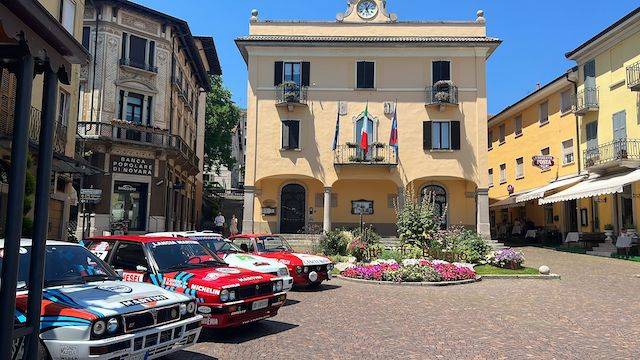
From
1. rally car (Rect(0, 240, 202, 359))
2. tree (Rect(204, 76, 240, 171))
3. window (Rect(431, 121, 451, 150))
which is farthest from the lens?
tree (Rect(204, 76, 240, 171))

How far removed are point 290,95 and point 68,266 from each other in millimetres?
23347

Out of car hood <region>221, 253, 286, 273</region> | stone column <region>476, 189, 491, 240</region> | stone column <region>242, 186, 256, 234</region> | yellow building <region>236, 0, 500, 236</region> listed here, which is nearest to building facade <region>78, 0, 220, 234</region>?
stone column <region>242, 186, 256, 234</region>

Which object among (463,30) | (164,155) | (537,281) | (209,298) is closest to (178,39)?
(164,155)

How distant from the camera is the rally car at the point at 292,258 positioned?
12.7m

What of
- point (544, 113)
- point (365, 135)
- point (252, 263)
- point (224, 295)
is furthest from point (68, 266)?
point (544, 113)

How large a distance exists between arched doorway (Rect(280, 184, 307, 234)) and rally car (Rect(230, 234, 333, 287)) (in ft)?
52.1

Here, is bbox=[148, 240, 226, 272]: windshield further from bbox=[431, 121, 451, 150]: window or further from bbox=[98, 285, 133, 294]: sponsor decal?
bbox=[431, 121, 451, 150]: window

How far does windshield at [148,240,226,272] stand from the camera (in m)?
8.12

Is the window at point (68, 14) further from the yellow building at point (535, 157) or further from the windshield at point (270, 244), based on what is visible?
the yellow building at point (535, 157)

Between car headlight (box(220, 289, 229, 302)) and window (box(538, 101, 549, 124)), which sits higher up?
window (box(538, 101, 549, 124))

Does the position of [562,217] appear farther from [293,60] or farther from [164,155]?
[164,155]

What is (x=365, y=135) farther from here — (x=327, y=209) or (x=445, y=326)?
(x=445, y=326)

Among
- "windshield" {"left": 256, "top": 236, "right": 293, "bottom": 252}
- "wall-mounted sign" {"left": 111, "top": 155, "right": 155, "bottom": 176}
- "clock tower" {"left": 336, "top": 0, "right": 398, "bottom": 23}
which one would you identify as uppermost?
"clock tower" {"left": 336, "top": 0, "right": 398, "bottom": 23}

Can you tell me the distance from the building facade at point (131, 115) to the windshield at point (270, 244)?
606 inches
